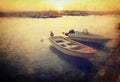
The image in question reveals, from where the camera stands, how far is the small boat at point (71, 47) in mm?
1818

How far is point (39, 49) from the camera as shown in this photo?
5.90 ft

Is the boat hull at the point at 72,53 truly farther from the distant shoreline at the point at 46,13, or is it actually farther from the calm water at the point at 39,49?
the distant shoreline at the point at 46,13

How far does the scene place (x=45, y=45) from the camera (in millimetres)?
1805

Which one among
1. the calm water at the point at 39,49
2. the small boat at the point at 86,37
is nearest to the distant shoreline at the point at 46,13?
the calm water at the point at 39,49

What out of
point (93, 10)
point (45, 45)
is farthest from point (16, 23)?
point (93, 10)

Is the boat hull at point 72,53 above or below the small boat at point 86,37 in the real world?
below

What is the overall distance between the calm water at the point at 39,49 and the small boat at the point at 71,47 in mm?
27

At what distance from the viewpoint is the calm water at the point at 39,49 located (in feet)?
5.86

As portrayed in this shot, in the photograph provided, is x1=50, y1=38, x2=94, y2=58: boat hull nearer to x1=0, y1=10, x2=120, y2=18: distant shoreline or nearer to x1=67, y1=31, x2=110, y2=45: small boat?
x1=67, y1=31, x2=110, y2=45: small boat

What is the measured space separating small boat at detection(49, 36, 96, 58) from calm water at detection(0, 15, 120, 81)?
0.03 m

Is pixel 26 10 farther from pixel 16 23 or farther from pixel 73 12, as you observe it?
pixel 73 12

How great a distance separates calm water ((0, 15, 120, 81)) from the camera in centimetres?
179

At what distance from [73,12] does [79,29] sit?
0.11 m

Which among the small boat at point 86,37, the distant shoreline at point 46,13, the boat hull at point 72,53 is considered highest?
the distant shoreline at point 46,13
